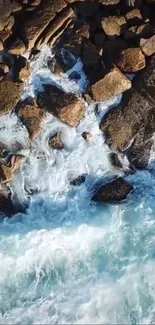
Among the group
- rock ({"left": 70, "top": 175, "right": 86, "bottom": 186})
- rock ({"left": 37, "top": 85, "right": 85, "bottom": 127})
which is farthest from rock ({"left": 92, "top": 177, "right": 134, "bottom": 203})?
rock ({"left": 37, "top": 85, "right": 85, "bottom": 127})

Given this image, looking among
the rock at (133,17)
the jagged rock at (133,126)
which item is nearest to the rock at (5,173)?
the jagged rock at (133,126)

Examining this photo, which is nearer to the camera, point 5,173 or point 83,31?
point 5,173

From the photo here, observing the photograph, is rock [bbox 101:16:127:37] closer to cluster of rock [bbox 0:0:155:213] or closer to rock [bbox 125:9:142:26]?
cluster of rock [bbox 0:0:155:213]

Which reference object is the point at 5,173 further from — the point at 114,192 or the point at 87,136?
the point at 114,192

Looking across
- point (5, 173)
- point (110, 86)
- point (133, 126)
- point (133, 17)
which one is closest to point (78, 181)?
point (5, 173)

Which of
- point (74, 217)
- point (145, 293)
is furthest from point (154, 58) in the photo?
point (145, 293)
